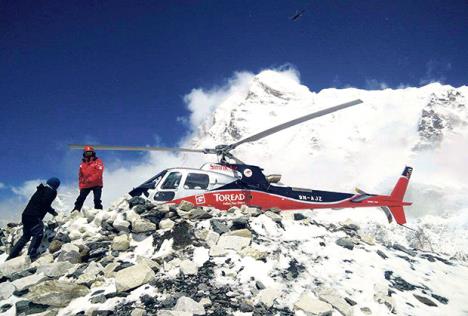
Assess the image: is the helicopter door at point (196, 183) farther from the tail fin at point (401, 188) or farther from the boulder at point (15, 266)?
the tail fin at point (401, 188)

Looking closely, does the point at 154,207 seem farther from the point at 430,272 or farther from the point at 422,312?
the point at 430,272

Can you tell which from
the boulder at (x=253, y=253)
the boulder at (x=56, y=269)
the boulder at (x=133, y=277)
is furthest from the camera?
the boulder at (x=253, y=253)

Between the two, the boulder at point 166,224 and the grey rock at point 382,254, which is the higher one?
the boulder at point 166,224

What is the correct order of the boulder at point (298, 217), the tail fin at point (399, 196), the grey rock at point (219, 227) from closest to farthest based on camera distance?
the grey rock at point (219, 227) < the boulder at point (298, 217) < the tail fin at point (399, 196)

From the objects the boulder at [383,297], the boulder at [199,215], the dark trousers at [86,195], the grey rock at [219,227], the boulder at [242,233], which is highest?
the dark trousers at [86,195]

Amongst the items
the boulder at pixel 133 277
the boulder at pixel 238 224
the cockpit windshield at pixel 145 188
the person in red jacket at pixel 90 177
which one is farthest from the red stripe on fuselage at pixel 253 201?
the boulder at pixel 133 277

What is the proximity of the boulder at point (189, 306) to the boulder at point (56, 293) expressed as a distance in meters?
2.41

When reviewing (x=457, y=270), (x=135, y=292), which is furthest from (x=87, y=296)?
(x=457, y=270)

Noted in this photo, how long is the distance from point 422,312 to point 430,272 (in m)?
3.14

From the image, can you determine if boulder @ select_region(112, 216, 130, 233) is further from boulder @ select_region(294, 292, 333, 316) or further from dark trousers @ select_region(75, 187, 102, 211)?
boulder @ select_region(294, 292, 333, 316)

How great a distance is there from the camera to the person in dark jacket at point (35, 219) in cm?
925

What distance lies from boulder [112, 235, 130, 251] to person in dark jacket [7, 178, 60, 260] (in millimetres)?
2509

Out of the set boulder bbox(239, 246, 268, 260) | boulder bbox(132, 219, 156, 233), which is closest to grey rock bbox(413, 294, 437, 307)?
boulder bbox(239, 246, 268, 260)

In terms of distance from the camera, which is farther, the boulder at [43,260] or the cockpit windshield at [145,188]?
the cockpit windshield at [145,188]
